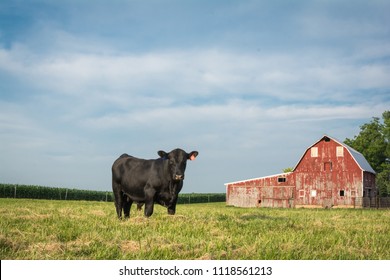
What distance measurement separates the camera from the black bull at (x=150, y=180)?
38.2 ft

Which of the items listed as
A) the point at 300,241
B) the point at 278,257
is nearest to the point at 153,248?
the point at 278,257

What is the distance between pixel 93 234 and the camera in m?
7.64

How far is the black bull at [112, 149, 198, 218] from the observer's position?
38.2 ft

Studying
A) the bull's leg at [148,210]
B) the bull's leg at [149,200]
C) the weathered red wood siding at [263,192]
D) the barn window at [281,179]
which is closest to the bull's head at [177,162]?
the bull's leg at [149,200]

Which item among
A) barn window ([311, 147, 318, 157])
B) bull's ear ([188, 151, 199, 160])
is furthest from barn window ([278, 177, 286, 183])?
bull's ear ([188, 151, 199, 160])

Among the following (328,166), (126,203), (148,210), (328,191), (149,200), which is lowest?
(148,210)

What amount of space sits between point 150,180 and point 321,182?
40080 millimetres

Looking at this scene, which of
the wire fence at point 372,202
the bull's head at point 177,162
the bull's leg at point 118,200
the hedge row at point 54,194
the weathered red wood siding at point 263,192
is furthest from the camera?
the hedge row at point 54,194

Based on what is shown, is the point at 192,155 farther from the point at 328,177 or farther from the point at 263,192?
the point at 263,192

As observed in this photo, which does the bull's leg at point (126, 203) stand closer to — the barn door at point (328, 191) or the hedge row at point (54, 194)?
the barn door at point (328, 191)

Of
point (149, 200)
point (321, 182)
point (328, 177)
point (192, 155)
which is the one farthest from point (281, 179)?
point (149, 200)

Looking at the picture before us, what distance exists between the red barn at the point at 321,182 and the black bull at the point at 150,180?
38610 mm

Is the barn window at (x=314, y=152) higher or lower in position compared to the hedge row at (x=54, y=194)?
higher

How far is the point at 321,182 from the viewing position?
49031mm
